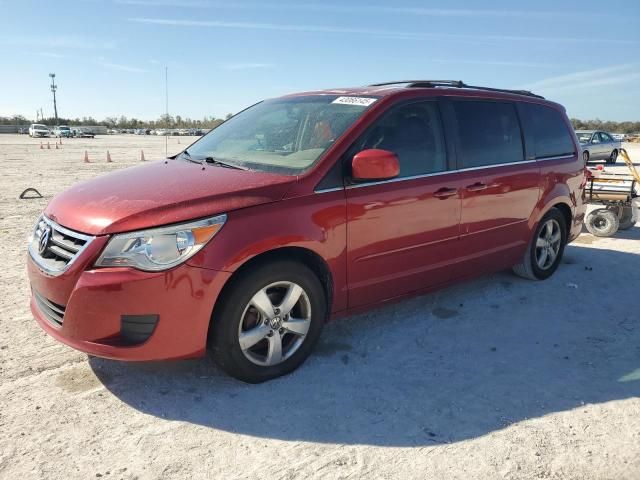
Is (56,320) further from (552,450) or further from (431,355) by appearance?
(552,450)

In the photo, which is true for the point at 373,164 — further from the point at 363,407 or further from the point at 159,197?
the point at 363,407

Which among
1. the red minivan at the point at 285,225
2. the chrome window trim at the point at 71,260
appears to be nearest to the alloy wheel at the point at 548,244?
the red minivan at the point at 285,225

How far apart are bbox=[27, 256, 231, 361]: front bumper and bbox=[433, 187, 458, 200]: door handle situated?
6.23ft

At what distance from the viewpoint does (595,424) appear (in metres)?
2.93

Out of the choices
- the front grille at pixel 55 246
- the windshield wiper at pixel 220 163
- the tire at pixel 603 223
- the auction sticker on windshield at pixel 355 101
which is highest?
the auction sticker on windshield at pixel 355 101

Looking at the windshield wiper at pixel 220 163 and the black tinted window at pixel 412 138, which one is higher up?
the black tinted window at pixel 412 138

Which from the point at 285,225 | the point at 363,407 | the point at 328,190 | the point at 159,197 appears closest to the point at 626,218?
the point at 328,190

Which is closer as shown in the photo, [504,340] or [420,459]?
[420,459]

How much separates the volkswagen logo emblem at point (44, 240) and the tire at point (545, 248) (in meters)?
4.30

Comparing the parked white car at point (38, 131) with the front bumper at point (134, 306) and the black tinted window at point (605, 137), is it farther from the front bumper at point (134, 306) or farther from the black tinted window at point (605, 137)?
the front bumper at point (134, 306)

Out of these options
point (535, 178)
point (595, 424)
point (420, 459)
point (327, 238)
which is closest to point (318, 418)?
point (420, 459)

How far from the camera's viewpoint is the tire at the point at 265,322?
3.01 metres

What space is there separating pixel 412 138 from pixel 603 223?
531cm

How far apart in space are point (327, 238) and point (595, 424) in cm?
190
